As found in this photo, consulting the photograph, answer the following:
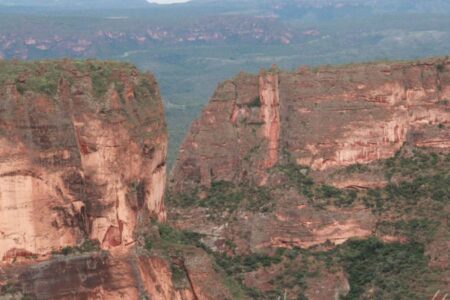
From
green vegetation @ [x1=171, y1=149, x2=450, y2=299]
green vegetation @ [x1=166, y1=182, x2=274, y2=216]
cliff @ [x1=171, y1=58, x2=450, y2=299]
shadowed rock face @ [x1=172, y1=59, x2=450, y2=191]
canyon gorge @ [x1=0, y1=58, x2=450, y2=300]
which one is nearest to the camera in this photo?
canyon gorge @ [x1=0, y1=58, x2=450, y2=300]

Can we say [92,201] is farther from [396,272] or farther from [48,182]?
[396,272]

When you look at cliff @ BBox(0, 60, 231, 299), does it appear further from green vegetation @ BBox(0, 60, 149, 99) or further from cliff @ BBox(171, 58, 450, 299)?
cliff @ BBox(171, 58, 450, 299)

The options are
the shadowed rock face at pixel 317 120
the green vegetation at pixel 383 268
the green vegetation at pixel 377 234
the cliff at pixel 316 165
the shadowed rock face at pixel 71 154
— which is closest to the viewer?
the shadowed rock face at pixel 71 154

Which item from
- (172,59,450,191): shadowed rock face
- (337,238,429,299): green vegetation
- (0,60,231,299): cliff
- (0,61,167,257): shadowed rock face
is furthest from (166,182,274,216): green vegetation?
(0,61,167,257): shadowed rock face

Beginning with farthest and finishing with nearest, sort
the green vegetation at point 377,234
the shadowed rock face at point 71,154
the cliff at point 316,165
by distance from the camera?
the cliff at point 316,165 < the green vegetation at point 377,234 < the shadowed rock face at point 71,154

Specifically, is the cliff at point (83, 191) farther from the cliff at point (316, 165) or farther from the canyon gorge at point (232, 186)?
the cliff at point (316, 165)

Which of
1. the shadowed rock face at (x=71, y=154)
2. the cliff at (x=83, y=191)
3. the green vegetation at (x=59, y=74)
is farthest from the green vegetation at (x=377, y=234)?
the green vegetation at (x=59, y=74)

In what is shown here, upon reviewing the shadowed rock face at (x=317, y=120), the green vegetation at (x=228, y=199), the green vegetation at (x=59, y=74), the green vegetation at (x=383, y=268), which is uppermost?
the green vegetation at (x=59, y=74)
